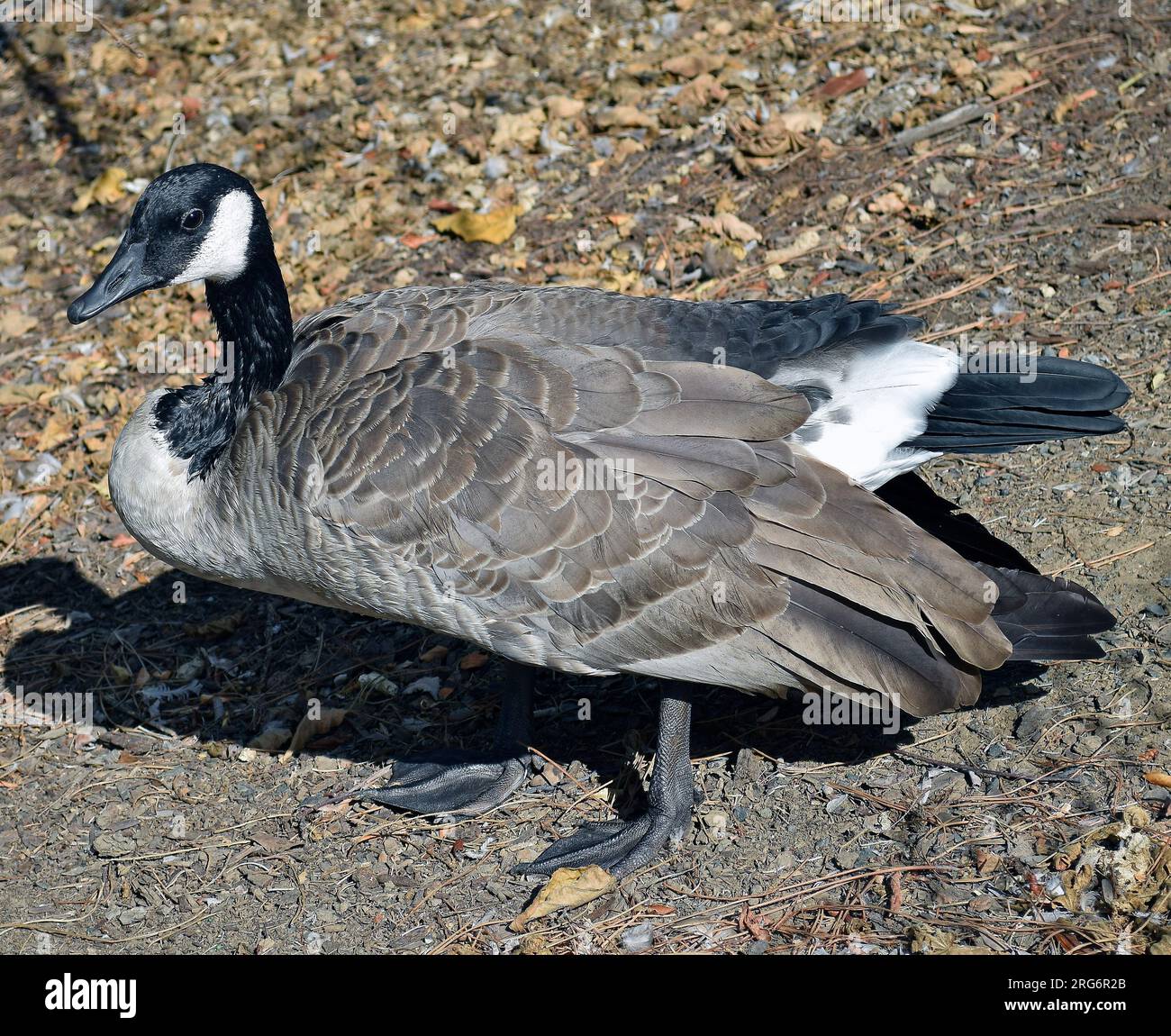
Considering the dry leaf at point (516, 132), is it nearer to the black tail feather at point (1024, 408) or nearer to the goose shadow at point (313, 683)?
the goose shadow at point (313, 683)

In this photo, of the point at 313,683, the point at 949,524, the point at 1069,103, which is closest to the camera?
the point at 949,524

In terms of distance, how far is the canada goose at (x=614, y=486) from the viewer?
12.3ft

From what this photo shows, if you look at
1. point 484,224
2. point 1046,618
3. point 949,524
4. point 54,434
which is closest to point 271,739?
point 54,434

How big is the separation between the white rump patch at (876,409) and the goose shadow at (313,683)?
3.36 ft

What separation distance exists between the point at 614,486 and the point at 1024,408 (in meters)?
1.43

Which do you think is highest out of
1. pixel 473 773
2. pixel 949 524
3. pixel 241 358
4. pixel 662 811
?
pixel 241 358

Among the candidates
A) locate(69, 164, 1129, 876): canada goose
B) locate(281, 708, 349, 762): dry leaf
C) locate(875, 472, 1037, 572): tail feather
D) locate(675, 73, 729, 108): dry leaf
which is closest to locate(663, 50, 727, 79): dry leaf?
locate(675, 73, 729, 108): dry leaf

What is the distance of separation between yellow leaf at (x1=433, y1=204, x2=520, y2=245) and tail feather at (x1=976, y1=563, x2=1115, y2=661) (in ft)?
13.4

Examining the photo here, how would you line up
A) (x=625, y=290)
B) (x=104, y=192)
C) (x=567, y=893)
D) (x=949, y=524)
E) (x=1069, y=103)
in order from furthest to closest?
1. (x=104, y=192)
2. (x=1069, y=103)
3. (x=625, y=290)
4. (x=949, y=524)
5. (x=567, y=893)

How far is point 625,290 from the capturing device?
21.6 ft

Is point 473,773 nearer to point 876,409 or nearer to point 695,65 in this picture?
point 876,409

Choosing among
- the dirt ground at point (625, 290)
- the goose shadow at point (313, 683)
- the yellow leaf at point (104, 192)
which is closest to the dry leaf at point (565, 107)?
the dirt ground at point (625, 290)

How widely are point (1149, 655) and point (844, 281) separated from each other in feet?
9.17

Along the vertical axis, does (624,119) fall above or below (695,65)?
below
